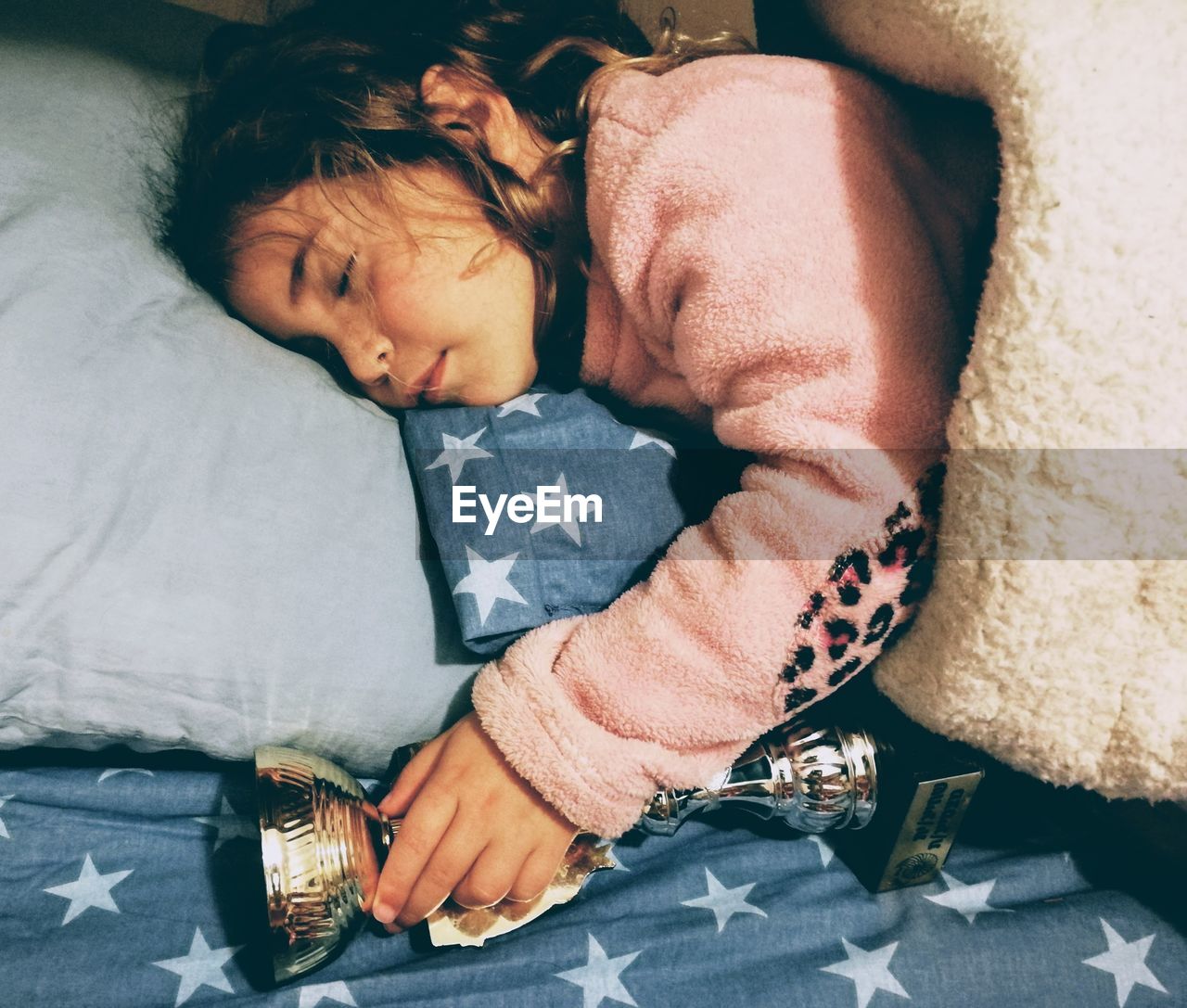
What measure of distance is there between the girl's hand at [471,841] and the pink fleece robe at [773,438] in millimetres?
21

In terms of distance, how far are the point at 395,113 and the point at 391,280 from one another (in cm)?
14

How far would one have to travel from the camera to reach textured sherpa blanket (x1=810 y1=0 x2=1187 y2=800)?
46 centimetres

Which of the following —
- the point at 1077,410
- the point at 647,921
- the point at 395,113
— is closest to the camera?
the point at 1077,410

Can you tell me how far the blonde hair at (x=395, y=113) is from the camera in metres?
0.69

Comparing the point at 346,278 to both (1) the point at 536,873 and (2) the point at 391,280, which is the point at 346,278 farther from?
(1) the point at 536,873

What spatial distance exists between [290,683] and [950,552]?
1.48ft

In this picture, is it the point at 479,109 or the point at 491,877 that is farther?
the point at 479,109

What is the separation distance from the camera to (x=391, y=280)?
673 millimetres

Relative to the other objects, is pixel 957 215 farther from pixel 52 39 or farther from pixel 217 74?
pixel 52 39

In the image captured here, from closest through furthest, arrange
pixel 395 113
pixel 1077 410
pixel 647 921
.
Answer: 1. pixel 1077 410
2. pixel 647 921
3. pixel 395 113

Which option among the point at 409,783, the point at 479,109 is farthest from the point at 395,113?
the point at 409,783

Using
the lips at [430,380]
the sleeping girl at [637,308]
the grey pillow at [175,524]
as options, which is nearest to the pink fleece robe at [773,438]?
the sleeping girl at [637,308]

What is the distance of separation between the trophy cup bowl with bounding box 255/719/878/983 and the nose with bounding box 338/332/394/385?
310 mm

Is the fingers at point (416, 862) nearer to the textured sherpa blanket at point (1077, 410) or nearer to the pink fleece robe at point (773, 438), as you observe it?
the pink fleece robe at point (773, 438)
